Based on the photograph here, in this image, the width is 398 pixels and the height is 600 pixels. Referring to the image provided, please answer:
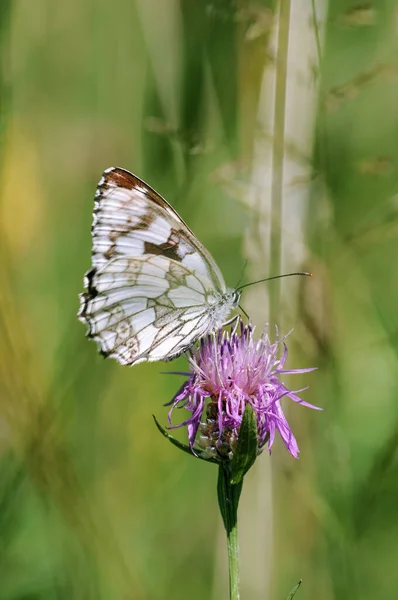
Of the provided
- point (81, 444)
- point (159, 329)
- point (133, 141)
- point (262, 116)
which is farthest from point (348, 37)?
point (81, 444)

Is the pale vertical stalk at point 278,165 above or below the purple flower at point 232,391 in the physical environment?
above

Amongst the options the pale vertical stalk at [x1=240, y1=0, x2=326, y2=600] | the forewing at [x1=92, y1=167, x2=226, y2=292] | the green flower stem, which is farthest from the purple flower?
the pale vertical stalk at [x1=240, y1=0, x2=326, y2=600]

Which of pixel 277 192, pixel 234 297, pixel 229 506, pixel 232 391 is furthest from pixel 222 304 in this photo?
pixel 229 506

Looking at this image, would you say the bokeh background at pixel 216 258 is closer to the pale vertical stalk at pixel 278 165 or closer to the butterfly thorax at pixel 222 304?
the pale vertical stalk at pixel 278 165

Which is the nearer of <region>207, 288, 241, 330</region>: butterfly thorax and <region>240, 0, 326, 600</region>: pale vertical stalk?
<region>207, 288, 241, 330</region>: butterfly thorax

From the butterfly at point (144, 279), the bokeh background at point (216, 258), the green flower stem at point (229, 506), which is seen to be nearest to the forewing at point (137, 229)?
the butterfly at point (144, 279)

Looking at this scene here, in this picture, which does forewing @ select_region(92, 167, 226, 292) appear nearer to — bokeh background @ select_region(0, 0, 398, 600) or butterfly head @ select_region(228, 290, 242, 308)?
butterfly head @ select_region(228, 290, 242, 308)

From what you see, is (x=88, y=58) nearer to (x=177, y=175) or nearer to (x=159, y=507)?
(x=177, y=175)
